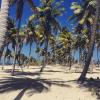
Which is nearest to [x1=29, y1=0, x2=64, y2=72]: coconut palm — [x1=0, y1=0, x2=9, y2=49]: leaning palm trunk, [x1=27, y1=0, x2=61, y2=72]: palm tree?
[x1=27, y1=0, x2=61, y2=72]: palm tree

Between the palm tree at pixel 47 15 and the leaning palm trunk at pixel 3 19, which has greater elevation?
the palm tree at pixel 47 15

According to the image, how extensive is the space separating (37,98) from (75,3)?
3107cm

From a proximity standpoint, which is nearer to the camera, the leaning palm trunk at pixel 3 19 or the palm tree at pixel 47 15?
the leaning palm trunk at pixel 3 19

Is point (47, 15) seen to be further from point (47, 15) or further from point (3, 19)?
point (3, 19)

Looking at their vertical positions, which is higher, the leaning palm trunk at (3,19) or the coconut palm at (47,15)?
the coconut palm at (47,15)

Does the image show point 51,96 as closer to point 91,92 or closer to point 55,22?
point 91,92

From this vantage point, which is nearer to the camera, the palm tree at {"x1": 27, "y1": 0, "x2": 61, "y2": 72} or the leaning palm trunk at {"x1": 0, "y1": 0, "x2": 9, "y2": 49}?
the leaning palm trunk at {"x1": 0, "y1": 0, "x2": 9, "y2": 49}

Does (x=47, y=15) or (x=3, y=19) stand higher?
(x=47, y=15)

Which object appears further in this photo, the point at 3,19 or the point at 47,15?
the point at 47,15

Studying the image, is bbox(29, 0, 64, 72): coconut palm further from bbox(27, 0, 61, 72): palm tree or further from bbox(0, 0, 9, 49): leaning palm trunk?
bbox(0, 0, 9, 49): leaning palm trunk

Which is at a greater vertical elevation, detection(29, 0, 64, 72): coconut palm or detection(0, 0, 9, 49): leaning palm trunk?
detection(29, 0, 64, 72): coconut palm

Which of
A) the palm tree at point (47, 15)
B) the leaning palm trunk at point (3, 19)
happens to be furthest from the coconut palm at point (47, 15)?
the leaning palm trunk at point (3, 19)

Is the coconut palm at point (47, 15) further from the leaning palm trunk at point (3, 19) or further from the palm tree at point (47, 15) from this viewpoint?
the leaning palm trunk at point (3, 19)

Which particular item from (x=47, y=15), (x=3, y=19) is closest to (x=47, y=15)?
(x=47, y=15)
